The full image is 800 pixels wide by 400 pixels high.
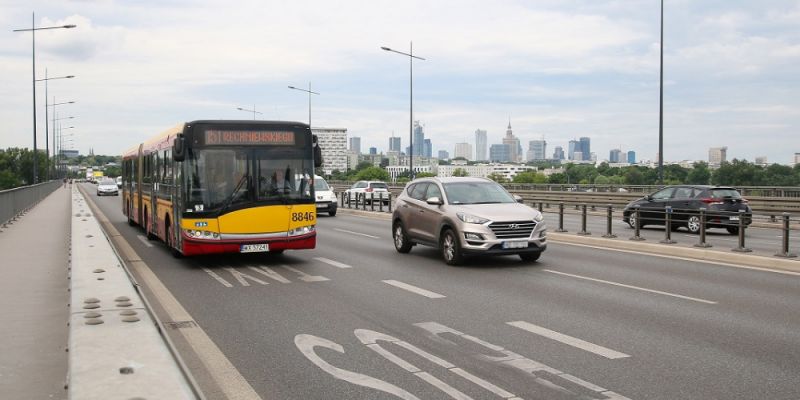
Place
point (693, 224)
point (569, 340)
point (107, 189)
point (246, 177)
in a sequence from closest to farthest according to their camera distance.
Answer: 1. point (569, 340)
2. point (246, 177)
3. point (693, 224)
4. point (107, 189)

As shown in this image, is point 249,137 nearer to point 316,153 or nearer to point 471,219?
point 316,153

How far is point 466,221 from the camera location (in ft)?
42.4

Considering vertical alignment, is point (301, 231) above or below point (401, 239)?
above

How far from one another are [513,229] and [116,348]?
8.28 m

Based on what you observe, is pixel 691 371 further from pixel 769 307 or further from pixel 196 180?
pixel 196 180

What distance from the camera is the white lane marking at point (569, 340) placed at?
254 inches

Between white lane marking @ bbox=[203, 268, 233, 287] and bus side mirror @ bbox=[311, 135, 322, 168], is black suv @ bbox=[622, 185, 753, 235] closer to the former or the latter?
bus side mirror @ bbox=[311, 135, 322, 168]

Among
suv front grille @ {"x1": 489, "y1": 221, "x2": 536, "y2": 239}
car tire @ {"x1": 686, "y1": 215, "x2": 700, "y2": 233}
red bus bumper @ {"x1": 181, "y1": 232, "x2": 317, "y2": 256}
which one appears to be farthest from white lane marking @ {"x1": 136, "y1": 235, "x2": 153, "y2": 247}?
car tire @ {"x1": 686, "y1": 215, "x2": 700, "y2": 233}

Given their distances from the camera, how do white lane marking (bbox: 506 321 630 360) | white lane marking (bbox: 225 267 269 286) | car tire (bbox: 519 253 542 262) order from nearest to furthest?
white lane marking (bbox: 506 321 630 360) < white lane marking (bbox: 225 267 269 286) < car tire (bbox: 519 253 542 262)

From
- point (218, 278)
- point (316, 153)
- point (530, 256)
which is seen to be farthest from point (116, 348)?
point (530, 256)

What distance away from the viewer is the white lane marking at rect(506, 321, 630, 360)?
6449mm

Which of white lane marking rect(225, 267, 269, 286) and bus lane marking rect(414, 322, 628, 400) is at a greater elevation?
bus lane marking rect(414, 322, 628, 400)

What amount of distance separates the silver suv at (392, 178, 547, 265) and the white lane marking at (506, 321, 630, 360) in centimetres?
496

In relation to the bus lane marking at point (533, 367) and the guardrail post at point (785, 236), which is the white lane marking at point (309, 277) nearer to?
the bus lane marking at point (533, 367)
